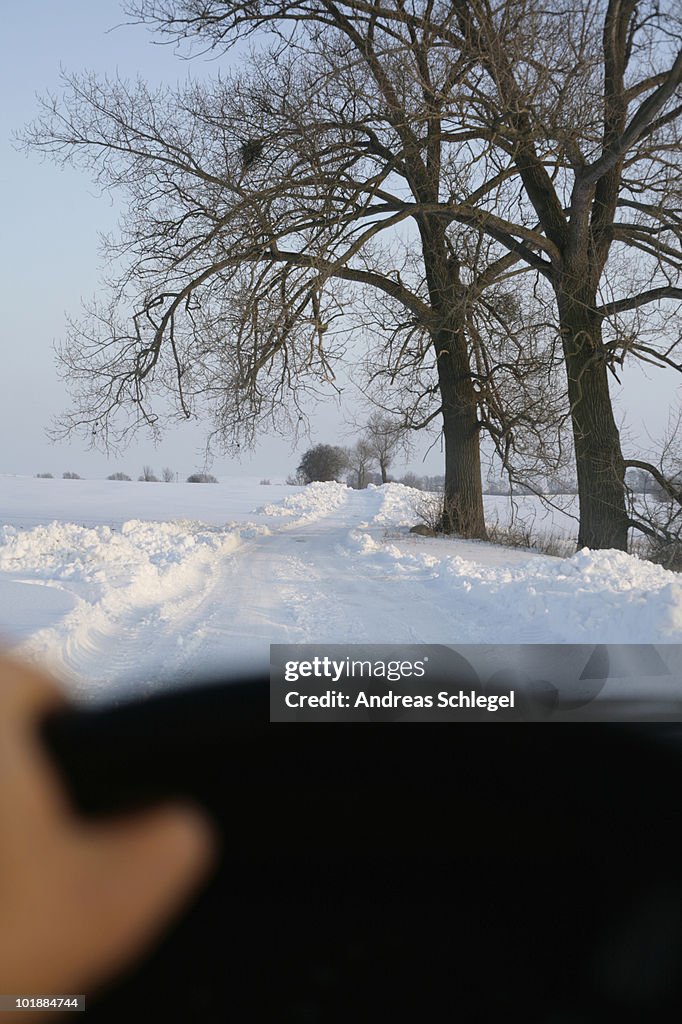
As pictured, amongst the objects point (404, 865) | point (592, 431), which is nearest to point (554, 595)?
point (404, 865)

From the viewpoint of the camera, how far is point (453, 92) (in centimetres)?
316

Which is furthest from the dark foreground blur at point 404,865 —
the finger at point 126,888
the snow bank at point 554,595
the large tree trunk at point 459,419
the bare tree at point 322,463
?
the large tree trunk at point 459,419

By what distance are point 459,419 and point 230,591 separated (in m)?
4.52

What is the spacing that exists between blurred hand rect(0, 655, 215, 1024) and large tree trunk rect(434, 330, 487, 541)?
4.97 m

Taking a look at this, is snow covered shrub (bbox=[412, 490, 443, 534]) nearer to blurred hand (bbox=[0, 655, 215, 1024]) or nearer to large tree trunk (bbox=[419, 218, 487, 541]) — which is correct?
large tree trunk (bbox=[419, 218, 487, 541])

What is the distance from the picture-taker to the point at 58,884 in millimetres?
339

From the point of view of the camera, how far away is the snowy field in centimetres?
62

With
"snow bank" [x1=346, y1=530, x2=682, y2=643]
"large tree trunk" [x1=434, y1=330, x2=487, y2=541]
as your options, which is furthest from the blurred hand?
"large tree trunk" [x1=434, y1=330, x2=487, y2=541]

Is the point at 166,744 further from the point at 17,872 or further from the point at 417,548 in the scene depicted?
the point at 417,548

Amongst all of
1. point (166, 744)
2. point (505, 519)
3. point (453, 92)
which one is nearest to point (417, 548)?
point (505, 519)

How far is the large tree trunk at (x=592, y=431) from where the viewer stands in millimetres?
4094

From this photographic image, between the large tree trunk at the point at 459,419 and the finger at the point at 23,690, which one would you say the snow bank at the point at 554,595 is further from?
the large tree trunk at the point at 459,419

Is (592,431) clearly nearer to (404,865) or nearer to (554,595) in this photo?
(554,595)

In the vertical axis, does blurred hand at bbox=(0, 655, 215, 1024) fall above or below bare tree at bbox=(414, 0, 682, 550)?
below
